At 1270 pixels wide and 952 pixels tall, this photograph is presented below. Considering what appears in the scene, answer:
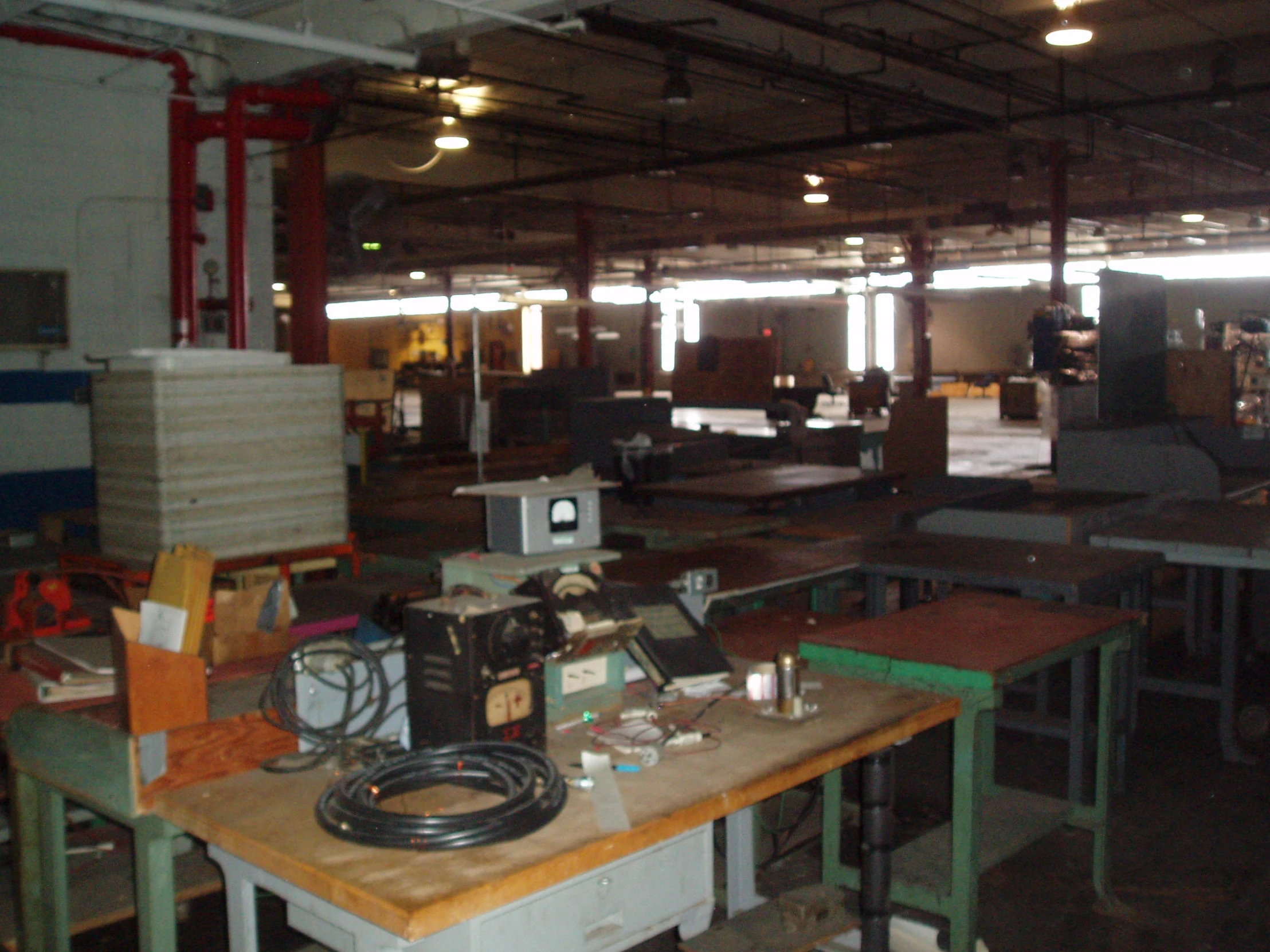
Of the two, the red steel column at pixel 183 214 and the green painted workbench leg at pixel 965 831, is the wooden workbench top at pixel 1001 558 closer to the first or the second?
the green painted workbench leg at pixel 965 831

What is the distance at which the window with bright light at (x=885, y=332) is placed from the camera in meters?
23.5

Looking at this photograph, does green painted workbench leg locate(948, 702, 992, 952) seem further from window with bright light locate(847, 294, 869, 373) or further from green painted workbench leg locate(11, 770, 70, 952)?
window with bright light locate(847, 294, 869, 373)

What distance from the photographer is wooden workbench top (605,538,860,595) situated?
3356mm

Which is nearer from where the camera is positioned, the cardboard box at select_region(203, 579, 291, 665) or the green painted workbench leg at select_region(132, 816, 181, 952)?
the green painted workbench leg at select_region(132, 816, 181, 952)

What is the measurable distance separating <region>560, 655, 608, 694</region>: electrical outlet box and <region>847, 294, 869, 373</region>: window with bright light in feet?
73.1

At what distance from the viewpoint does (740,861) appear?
2.42 m

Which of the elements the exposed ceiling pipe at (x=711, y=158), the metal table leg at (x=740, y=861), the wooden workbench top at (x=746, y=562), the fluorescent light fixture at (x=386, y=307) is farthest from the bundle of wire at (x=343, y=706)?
the fluorescent light fixture at (x=386, y=307)

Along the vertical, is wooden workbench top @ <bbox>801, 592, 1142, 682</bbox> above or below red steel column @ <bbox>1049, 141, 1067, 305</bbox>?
below

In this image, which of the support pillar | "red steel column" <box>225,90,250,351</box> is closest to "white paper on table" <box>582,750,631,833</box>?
"red steel column" <box>225,90,250,351</box>

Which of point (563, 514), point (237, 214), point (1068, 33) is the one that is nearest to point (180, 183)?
point (237, 214)

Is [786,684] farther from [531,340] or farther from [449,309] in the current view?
[531,340]

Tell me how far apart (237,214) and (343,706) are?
3.57 meters

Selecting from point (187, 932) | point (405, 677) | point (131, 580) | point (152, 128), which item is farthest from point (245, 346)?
point (405, 677)

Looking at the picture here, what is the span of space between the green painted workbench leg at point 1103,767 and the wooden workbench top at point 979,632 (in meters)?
0.10
